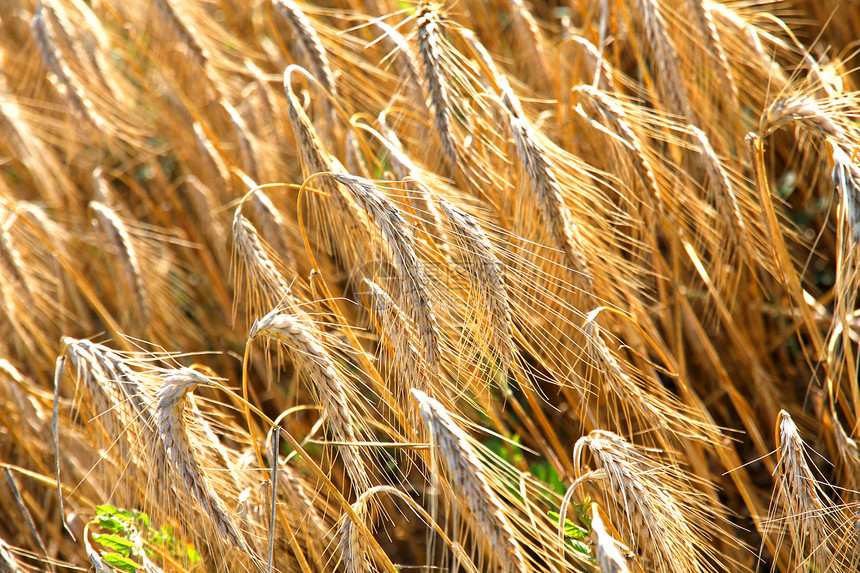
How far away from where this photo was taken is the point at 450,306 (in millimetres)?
1065

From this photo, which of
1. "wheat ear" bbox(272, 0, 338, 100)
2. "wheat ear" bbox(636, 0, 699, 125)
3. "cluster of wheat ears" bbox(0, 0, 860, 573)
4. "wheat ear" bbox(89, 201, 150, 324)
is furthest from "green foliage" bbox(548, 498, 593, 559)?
"wheat ear" bbox(89, 201, 150, 324)

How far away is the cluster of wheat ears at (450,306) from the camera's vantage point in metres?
1.00

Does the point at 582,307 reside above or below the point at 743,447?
above

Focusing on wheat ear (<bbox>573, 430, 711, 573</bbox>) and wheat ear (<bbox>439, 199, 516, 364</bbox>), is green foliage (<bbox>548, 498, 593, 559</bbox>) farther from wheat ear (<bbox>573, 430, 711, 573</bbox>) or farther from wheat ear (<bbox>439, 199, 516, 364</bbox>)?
wheat ear (<bbox>439, 199, 516, 364</bbox>)

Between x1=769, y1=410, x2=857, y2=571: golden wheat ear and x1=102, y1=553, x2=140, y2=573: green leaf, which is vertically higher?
x1=102, y1=553, x2=140, y2=573: green leaf

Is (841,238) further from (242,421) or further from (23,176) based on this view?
(23,176)

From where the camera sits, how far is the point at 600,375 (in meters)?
1.16

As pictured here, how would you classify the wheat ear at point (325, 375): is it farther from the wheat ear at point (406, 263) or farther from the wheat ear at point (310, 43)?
the wheat ear at point (310, 43)

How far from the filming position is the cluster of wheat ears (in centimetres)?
100

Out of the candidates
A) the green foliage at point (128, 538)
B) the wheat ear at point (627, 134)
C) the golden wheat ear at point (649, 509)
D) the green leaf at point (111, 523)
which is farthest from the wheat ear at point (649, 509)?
the green leaf at point (111, 523)

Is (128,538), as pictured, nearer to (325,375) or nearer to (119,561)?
(119,561)

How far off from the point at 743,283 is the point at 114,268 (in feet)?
6.30

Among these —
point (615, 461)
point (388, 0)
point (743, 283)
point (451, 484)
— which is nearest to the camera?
point (451, 484)

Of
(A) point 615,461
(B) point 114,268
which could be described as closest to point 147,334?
(B) point 114,268
